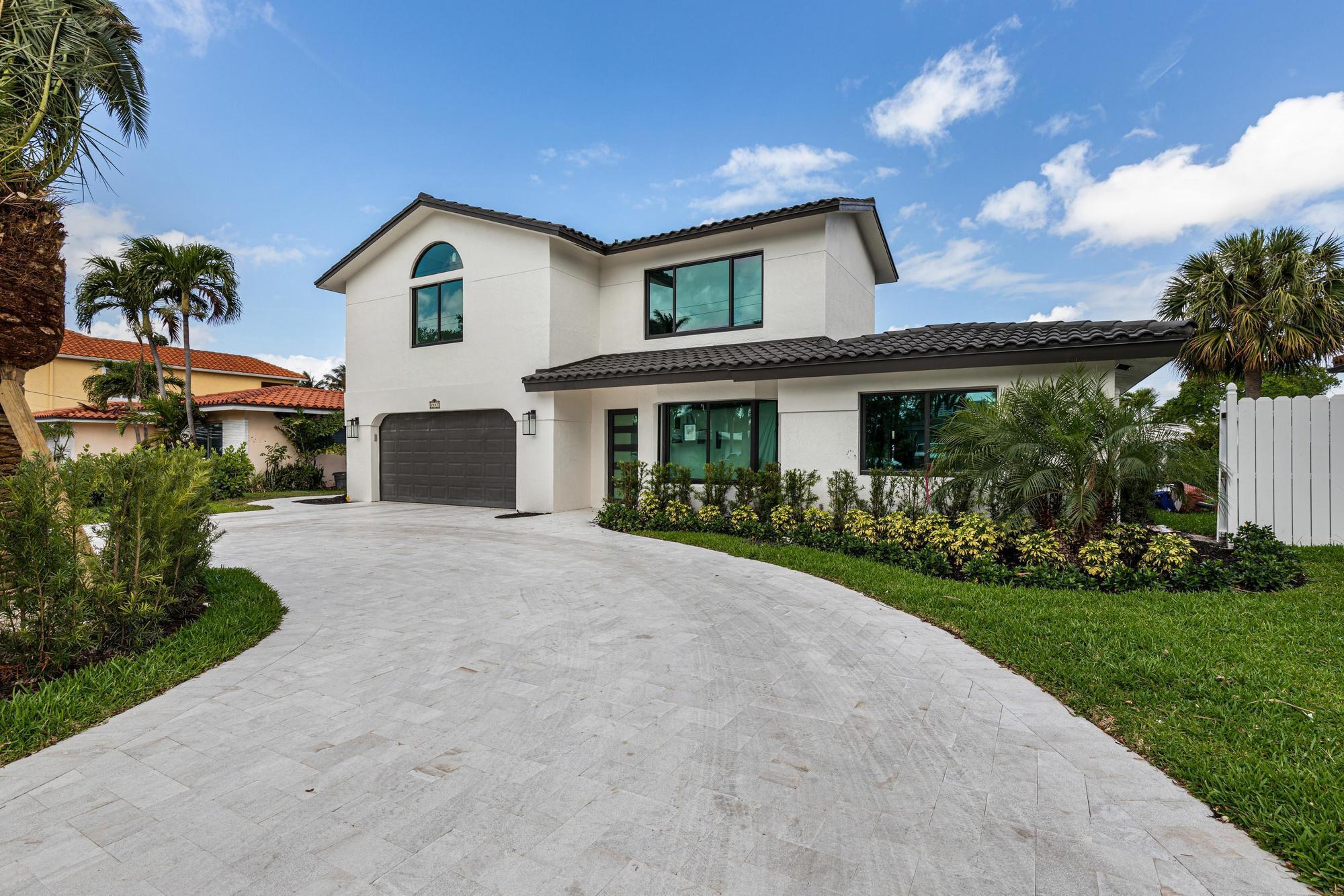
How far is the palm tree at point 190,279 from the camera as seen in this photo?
52.4 ft

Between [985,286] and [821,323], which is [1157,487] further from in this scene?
[985,286]

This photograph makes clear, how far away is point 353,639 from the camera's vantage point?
191 inches

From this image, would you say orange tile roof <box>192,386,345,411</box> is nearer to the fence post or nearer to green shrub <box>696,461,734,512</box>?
green shrub <box>696,461,734,512</box>

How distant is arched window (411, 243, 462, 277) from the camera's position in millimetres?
13961

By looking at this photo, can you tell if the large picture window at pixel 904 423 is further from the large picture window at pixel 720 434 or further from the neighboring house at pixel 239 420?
the neighboring house at pixel 239 420

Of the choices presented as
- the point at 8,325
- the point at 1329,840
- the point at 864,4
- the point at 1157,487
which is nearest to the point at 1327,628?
the point at 1157,487

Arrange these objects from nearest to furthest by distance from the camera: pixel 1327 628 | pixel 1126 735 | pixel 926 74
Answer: pixel 1126 735 → pixel 1327 628 → pixel 926 74

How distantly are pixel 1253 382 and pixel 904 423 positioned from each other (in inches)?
416

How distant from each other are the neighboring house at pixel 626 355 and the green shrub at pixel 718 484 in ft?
3.21

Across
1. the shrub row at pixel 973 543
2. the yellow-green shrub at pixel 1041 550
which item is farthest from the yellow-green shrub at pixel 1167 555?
the yellow-green shrub at pixel 1041 550

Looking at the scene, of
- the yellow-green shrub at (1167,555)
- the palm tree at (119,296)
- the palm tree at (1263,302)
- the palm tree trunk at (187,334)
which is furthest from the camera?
the palm tree trunk at (187,334)

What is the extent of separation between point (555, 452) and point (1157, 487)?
10.4 m

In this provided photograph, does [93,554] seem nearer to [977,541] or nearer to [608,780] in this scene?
[608,780]

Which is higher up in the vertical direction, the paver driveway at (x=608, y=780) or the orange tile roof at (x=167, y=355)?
the orange tile roof at (x=167, y=355)
